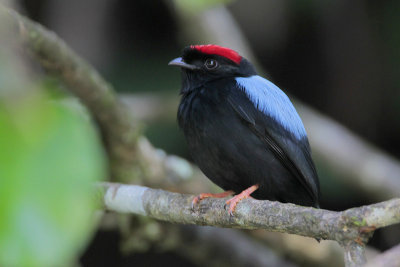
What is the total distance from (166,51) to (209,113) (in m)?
3.06

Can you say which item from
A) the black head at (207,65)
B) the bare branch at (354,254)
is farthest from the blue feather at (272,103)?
the bare branch at (354,254)

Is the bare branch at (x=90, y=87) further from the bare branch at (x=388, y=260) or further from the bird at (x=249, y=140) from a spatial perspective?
the bare branch at (x=388, y=260)

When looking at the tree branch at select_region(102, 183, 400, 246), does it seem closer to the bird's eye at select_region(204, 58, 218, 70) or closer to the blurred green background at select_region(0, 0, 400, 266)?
the bird's eye at select_region(204, 58, 218, 70)

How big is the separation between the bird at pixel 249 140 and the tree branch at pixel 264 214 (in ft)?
0.49

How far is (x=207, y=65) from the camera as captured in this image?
3.28 m

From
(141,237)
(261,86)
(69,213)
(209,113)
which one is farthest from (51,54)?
(69,213)

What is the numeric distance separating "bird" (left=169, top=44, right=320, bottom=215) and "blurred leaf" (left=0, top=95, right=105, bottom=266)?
180 cm

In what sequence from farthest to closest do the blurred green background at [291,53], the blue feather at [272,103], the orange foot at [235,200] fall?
the blurred green background at [291,53], the blue feather at [272,103], the orange foot at [235,200]

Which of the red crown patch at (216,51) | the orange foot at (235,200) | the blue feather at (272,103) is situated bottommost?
the orange foot at (235,200)

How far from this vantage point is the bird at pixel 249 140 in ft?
9.43

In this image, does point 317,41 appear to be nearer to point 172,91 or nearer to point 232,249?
point 172,91

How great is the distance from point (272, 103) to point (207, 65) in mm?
507

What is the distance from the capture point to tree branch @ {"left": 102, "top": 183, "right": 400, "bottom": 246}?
1.65 m

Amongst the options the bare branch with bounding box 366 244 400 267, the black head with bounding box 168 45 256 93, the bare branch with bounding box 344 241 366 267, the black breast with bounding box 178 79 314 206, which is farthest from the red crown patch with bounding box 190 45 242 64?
the bare branch with bounding box 366 244 400 267
